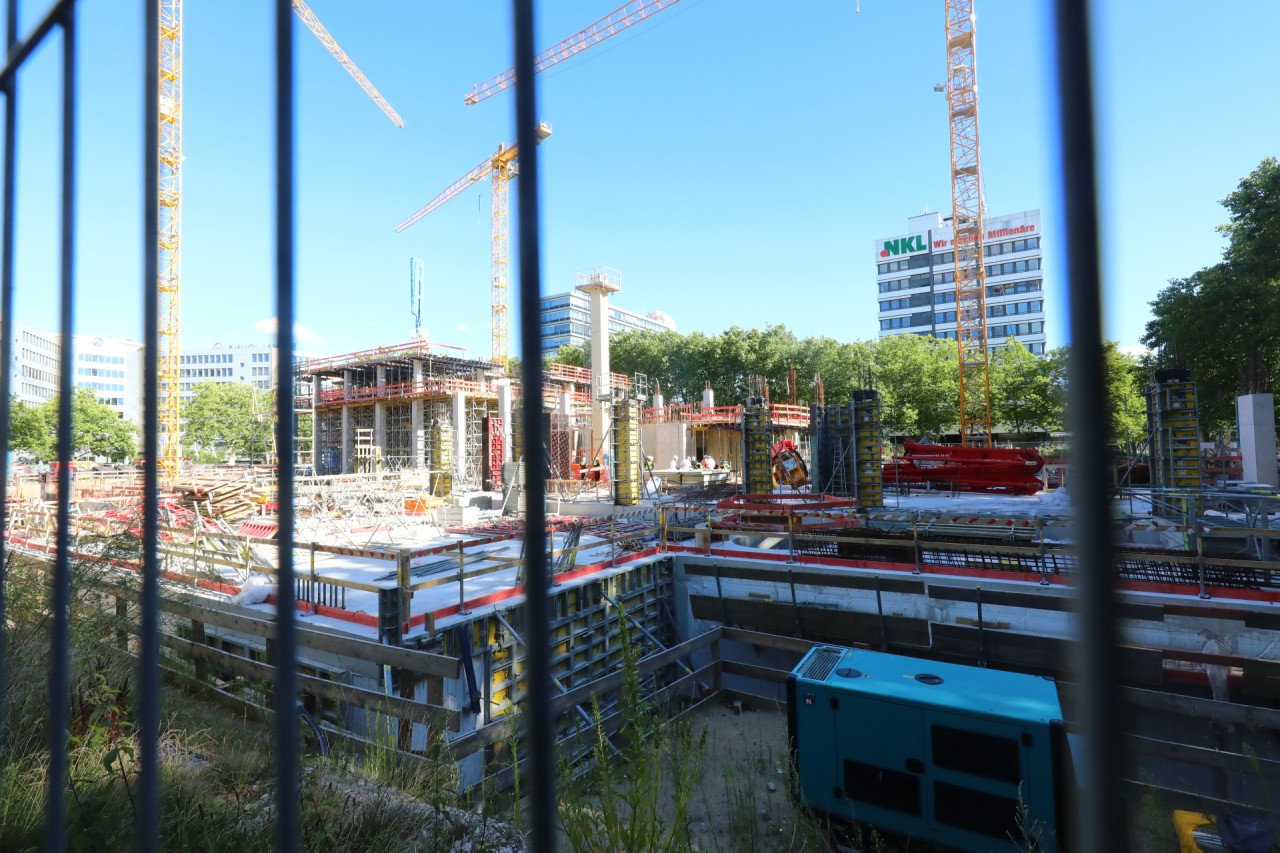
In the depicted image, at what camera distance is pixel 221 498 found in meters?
16.9

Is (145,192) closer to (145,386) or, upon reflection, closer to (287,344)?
(145,386)

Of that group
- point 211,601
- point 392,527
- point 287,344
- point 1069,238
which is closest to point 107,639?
point 211,601

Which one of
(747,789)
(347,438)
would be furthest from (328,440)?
(747,789)

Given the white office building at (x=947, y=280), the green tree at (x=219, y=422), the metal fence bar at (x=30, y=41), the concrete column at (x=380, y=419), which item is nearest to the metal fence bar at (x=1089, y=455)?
the metal fence bar at (x=30, y=41)

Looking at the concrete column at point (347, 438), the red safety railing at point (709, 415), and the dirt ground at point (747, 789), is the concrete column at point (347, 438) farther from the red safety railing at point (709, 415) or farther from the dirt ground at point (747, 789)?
the dirt ground at point (747, 789)

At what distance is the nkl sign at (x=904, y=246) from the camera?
7700cm

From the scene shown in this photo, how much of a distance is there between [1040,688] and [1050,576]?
3.56 m

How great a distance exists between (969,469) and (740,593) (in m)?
12.7

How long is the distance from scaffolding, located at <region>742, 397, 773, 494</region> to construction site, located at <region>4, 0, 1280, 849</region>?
2.7 inches

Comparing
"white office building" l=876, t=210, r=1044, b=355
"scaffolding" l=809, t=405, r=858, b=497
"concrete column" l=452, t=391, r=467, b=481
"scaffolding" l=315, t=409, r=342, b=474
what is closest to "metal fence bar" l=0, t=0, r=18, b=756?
"scaffolding" l=809, t=405, r=858, b=497

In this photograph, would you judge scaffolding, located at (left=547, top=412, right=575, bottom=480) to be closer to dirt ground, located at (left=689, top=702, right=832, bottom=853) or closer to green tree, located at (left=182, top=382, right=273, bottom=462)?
dirt ground, located at (left=689, top=702, right=832, bottom=853)

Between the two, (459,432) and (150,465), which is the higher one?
(459,432)

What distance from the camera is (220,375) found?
98562mm

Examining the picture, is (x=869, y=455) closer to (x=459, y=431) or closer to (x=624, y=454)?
(x=624, y=454)
